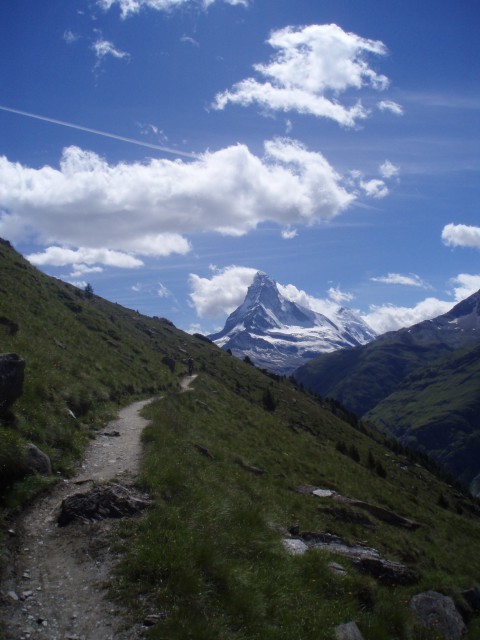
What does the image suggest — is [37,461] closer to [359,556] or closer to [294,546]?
[294,546]

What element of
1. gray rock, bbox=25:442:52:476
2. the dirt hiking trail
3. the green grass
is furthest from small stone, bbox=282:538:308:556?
gray rock, bbox=25:442:52:476

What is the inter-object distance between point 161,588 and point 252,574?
9.10ft

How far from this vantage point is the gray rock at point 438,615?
14.3m

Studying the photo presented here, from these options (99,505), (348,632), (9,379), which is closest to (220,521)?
(99,505)

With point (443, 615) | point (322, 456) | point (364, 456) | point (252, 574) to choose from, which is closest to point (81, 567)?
point (252, 574)

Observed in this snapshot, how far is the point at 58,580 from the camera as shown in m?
9.73

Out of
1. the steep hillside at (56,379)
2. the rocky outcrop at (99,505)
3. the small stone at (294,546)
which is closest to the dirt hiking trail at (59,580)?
the rocky outcrop at (99,505)

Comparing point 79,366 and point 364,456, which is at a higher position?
point 79,366

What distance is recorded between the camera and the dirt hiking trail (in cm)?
844

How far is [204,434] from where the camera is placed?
27.8 metres

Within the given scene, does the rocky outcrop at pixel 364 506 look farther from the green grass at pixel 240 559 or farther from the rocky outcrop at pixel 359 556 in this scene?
the rocky outcrop at pixel 359 556

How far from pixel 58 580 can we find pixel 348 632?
7.14 m

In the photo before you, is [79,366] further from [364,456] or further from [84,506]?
[364,456]

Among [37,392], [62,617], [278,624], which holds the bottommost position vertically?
[278,624]
